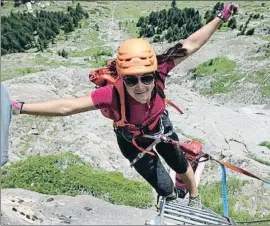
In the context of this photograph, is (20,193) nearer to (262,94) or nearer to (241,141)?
(241,141)

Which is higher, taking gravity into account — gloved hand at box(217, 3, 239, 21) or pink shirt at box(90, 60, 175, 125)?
gloved hand at box(217, 3, 239, 21)

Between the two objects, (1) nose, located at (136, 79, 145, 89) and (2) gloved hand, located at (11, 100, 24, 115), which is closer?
(2) gloved hand, located at (11, 100, 24, 115)

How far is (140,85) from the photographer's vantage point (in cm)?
682

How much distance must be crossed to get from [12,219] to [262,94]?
87.5ft

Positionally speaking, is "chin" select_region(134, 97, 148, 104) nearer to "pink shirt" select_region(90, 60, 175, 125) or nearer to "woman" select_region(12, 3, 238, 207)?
"woman" select_region(12, 3, 238, 207)

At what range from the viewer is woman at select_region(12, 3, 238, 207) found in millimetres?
6766

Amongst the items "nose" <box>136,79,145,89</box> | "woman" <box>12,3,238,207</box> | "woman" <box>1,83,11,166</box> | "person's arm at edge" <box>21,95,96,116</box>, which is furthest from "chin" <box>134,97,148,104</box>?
"woman" <box>1,83,11,166</box>

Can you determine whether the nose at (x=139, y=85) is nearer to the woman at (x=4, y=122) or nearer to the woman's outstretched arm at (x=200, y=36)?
the woman's outstretched arm at (x=200, y=36)

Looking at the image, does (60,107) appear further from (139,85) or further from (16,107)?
(139,85)

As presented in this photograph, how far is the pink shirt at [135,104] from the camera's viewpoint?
7.01 meters

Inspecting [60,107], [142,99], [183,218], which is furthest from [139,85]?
[183,218]

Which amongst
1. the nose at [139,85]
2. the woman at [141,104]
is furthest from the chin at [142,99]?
the nose at [139,85]

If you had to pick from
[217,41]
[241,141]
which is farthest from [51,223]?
[217,41]

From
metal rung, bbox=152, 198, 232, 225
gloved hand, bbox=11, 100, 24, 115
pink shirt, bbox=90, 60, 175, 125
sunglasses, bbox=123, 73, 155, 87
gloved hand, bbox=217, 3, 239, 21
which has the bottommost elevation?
metal rung, bbox=152, 198, 232, 225
